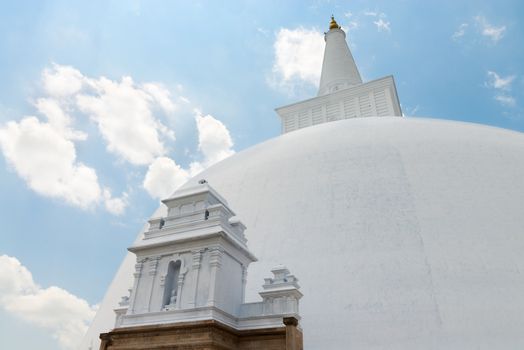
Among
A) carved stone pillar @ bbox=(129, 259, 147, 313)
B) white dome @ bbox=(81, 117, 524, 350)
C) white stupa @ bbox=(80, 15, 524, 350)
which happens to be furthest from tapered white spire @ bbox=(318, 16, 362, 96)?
carved stone pillar @ bbox=(129, 259, 147, 313)

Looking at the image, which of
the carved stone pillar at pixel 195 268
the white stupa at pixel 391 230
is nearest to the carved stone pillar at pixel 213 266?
the carved stone pillar at pixel 195 268

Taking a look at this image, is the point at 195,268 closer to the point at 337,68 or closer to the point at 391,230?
the point at 391,230

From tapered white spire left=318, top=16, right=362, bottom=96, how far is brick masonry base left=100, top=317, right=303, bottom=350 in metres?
19.8

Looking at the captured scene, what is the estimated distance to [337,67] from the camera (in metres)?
27.7

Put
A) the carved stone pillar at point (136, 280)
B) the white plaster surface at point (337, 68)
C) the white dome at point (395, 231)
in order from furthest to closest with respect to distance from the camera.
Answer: the white plaster surface at point (337, 68) → the carved stone pillar at point (136, 280) → the white dome at point (395, 231)

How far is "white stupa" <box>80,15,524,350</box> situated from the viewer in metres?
8.87

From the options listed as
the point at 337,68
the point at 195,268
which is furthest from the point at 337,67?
the point at 195,268

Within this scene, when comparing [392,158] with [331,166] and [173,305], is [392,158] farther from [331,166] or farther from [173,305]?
[173,305]

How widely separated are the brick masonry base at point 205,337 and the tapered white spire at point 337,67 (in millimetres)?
19801

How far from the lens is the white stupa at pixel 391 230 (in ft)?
29.1

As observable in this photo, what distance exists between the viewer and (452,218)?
10602 millimetres

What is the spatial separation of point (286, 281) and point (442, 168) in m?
5.80

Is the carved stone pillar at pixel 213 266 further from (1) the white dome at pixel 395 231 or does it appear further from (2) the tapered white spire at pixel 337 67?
(2) the tapered white spire at pixel 337 67

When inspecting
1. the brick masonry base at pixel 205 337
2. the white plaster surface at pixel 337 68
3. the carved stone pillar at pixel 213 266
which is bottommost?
the brick masonry base at pixel 205 337
